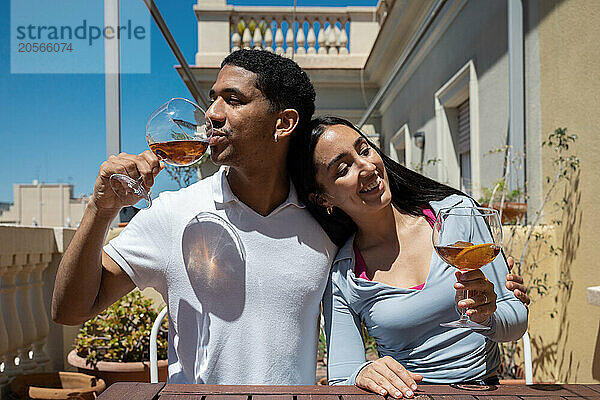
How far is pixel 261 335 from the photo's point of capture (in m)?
1.62

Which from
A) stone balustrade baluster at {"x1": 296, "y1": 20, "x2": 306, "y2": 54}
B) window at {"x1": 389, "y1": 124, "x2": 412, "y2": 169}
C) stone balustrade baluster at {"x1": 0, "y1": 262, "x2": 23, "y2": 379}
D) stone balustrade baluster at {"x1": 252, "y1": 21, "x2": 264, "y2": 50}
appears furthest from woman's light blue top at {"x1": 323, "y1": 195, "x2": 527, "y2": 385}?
stone balustrade baluster at {"x1": 296, "y1": 20, "x2": 306, "y2": 54}

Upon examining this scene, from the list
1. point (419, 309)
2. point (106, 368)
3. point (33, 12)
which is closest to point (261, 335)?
point (419, 309)

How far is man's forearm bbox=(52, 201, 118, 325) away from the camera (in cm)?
138

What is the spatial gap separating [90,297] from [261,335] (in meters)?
0.46

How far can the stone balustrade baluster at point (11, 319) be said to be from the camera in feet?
9.16

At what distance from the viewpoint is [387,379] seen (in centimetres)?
129

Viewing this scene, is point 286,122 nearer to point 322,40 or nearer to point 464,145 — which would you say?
point 464,145

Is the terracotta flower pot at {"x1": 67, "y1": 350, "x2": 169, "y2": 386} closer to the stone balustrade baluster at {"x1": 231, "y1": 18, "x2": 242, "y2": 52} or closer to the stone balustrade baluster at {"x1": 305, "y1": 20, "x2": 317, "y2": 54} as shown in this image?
the stone balustrade baluster at {"x1": 231, "y1": 18, "x2": 242, "y2": 52}

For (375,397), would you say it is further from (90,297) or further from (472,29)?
(472,29)

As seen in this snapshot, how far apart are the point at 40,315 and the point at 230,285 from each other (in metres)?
1.91

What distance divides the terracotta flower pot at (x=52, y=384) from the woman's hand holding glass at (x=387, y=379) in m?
1.75

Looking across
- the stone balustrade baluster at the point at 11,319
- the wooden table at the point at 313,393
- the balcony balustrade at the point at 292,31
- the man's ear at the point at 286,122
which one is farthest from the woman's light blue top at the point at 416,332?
the balcony balustrade at the point at 292,31

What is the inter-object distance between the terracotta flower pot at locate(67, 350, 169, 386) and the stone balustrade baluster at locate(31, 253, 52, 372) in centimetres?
33

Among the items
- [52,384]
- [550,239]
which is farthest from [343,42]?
[52,384]
